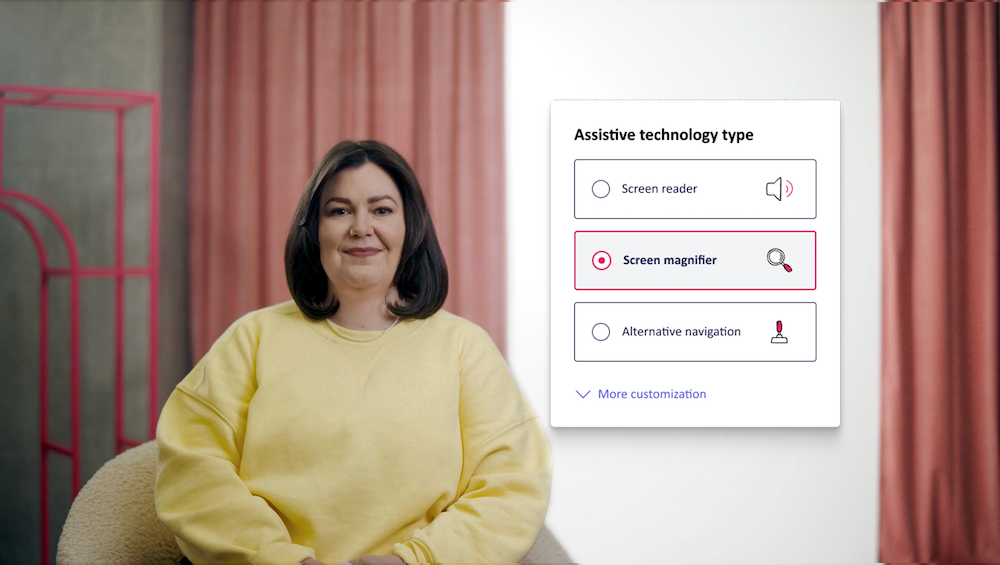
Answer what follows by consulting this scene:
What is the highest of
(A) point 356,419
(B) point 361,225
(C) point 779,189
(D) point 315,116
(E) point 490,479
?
(D) point 315,116

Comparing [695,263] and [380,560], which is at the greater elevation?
[695,263]

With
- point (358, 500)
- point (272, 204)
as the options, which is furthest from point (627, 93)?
point (358, 500)

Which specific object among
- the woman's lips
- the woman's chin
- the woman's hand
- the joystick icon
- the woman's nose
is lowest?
the woman's hand

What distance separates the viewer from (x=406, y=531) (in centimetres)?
127

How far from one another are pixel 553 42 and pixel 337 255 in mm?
847

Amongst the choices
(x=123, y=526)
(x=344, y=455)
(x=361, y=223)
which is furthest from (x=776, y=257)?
(x=123, y=526)

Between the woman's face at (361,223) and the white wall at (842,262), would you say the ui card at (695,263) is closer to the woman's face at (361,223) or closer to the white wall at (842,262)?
the white wall at (842,262)

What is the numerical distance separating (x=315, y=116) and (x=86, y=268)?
76 cm

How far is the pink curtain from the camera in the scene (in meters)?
1.79

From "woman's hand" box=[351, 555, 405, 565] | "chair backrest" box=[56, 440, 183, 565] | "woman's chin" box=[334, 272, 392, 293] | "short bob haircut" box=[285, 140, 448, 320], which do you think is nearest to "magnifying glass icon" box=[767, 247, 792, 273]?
"short bob haircut" box=[285, 140, 448, 320]

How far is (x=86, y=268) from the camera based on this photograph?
1.84m

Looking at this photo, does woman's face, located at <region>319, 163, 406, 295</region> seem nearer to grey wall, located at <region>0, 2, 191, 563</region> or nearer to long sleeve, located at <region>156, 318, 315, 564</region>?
long sleeve, located at <region>156, 318, 315, 564</region>

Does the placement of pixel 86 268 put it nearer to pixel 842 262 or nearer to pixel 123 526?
pixel 123 526

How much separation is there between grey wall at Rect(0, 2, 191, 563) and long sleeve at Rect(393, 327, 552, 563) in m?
0.96
